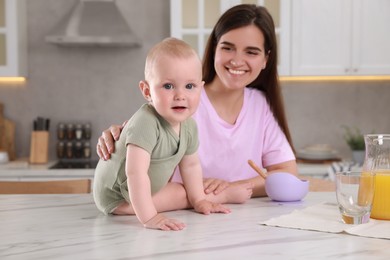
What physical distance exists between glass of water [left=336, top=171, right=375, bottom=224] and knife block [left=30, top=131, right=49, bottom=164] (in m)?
2.79

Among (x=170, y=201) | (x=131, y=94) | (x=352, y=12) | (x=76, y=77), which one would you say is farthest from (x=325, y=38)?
(x=170, y=201)

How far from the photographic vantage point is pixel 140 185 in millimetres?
1322

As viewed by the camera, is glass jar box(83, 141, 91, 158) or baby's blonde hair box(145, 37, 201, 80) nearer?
baby's blonde hair box(145, 37, 201, 80)

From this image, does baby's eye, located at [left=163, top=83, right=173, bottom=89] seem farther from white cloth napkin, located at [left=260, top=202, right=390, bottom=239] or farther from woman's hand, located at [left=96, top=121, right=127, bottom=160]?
white cloth napkin, located at [left=260, top=202, right=390, bottom=239]

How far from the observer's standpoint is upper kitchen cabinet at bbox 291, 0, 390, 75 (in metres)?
3.73

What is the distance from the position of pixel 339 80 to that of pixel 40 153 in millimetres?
2011

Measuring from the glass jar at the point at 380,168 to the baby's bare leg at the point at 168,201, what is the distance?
44 cm

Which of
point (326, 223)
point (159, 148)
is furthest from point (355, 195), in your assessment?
point (159, 148)

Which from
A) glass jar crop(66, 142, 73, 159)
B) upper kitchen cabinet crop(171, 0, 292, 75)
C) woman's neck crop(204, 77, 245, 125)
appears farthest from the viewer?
glass jar crop(66, 142, 73, 159)

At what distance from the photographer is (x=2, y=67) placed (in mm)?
3732

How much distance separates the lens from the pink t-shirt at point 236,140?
6.89 feet

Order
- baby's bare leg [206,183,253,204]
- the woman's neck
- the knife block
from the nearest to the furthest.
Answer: baby's bare leg [206,183,253,204]
the woman's neck
the knife block

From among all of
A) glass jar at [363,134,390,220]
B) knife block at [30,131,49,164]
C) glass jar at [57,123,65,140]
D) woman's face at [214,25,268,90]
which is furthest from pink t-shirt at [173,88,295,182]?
glass jar at [57,123,65,140]

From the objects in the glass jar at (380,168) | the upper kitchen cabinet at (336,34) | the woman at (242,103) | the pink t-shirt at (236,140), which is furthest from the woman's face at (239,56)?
the upper kitchen cabinet at (336,34)
